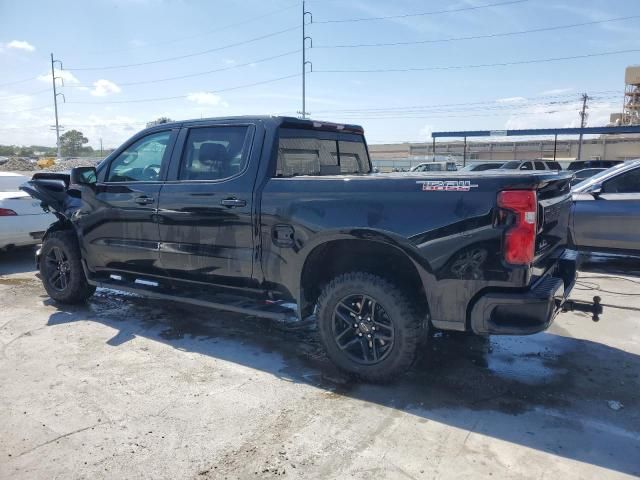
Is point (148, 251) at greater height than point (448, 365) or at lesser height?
greater

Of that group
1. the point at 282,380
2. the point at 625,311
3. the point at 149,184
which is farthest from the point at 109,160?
the point at 625,311

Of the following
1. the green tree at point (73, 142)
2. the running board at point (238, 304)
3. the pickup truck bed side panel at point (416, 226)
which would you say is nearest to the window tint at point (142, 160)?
the running board at point (238, 304)

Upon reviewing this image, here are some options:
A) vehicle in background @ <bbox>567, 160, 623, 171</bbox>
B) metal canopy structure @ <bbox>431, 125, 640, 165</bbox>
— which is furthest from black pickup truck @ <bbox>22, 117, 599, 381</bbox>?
metal canopy structure @ <bbox>431, 125, 640, 165</bbox>

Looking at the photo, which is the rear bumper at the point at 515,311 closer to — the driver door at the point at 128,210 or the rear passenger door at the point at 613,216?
the driver door at the point at 128,210

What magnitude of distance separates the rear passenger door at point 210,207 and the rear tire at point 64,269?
1.56m

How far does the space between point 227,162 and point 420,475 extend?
9.63 feet

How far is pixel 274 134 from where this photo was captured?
4.28 metres

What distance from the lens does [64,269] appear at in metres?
5.89

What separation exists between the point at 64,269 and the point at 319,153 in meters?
3.37

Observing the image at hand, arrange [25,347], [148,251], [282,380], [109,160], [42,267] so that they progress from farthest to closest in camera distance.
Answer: [42,267] < [109,160] < [148,251] < [25,347] < [282,380]

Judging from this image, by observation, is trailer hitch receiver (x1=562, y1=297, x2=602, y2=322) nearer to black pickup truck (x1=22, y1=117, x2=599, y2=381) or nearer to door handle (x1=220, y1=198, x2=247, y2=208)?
black pickup truck (x1=22, y1=117, x2=599, y2=381)

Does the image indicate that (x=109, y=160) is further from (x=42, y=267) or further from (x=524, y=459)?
(x=524, y=459)

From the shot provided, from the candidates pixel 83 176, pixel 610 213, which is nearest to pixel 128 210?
pixel 83 176

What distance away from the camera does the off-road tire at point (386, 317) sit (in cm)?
361
